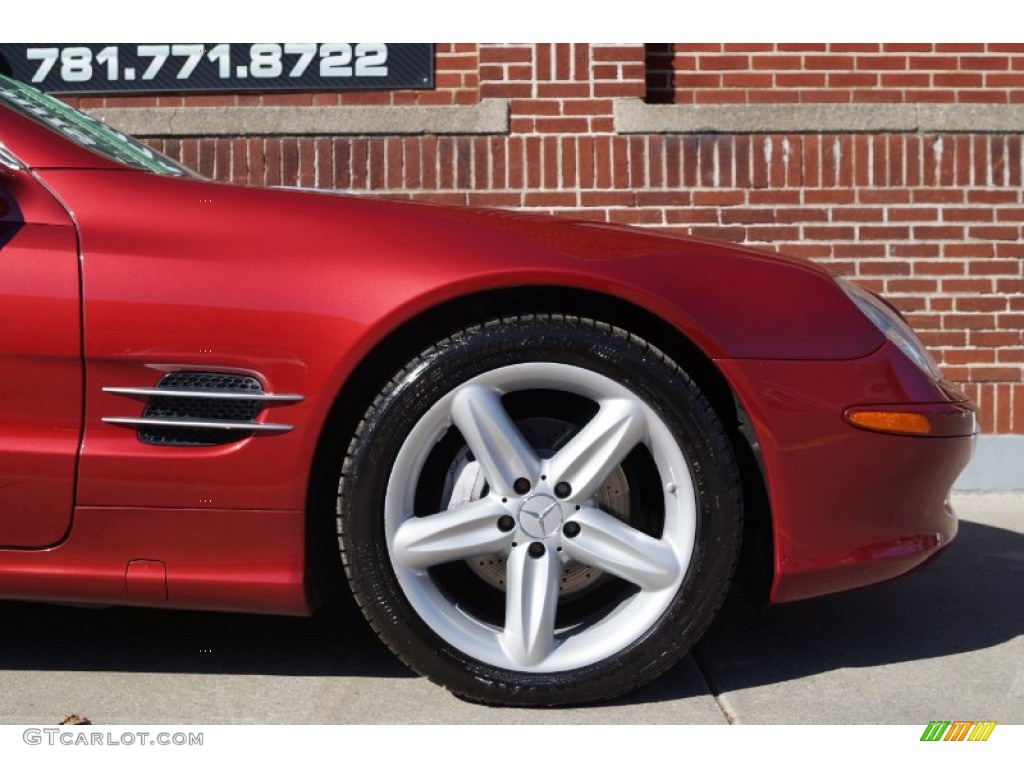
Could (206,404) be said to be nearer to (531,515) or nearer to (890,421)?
(531,515)

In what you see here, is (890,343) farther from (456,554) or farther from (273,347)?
(273,347)

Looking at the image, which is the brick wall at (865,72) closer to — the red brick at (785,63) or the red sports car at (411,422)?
the red brick at (785,63)

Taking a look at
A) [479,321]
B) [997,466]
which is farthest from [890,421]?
[997,466]

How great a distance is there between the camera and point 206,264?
2.45 m

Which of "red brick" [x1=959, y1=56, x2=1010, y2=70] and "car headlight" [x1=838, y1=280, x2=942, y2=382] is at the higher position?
"red brick" [x1=959, y1=56, x2=1010, y2=70]

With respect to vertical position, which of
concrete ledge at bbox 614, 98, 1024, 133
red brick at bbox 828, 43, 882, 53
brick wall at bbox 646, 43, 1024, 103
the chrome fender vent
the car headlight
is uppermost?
red brick at bbox 828, 43, 882, 53

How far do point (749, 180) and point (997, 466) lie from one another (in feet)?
5.40

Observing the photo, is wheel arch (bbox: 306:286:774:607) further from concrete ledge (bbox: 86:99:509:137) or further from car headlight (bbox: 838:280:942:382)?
concrete ledge (bbox: 86:99:509:137)

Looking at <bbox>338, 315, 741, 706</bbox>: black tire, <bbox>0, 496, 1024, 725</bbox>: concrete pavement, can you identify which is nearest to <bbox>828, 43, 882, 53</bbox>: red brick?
<bbox>0, 496, 1024, 725</bbox>: concrete pavement

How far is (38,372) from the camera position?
7.97 ft

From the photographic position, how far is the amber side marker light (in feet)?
8.32

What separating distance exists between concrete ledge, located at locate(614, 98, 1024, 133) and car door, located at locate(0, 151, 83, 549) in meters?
3.43

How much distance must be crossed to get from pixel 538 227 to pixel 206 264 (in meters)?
0.70
